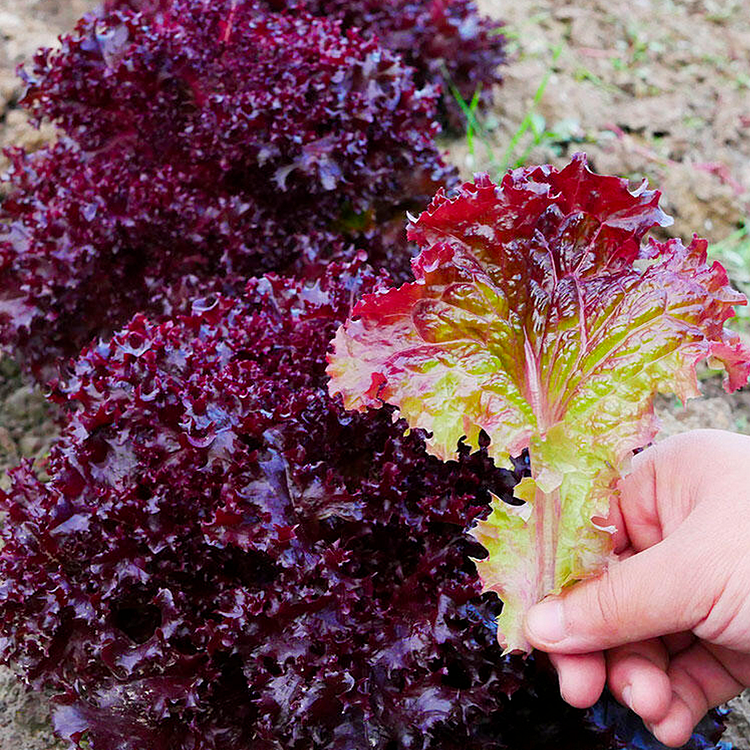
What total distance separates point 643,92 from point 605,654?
358cm

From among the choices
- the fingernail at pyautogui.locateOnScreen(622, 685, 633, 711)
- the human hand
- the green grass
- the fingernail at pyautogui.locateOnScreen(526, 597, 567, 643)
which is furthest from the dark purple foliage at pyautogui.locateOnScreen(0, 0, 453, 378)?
the fingernail at pyautogui.locateOnScreen(622, 685, 633, 711)

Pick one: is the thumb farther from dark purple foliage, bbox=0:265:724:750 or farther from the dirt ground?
the dirt ground

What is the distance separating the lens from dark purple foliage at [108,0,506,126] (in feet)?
12.1

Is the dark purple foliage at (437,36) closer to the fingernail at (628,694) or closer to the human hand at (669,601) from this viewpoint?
the human hand at (669,601)

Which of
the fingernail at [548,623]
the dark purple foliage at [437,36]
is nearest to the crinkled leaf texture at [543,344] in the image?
the fingernail at [548,623]

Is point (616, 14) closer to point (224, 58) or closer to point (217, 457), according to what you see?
point (224, 58)

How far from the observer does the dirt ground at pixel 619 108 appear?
3.25m

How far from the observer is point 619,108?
4.40 metres

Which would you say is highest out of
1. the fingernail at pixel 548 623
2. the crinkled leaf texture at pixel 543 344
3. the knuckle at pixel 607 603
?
the crinkled leaf texture at pixel 543 344

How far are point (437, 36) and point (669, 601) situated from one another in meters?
2.97

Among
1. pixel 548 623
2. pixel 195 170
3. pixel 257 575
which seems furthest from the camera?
pixel 195 170

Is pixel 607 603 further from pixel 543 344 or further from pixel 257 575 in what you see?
pixel 257 575

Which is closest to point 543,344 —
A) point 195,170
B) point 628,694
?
point 628,694

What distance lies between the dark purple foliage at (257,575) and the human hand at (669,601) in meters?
0.20
